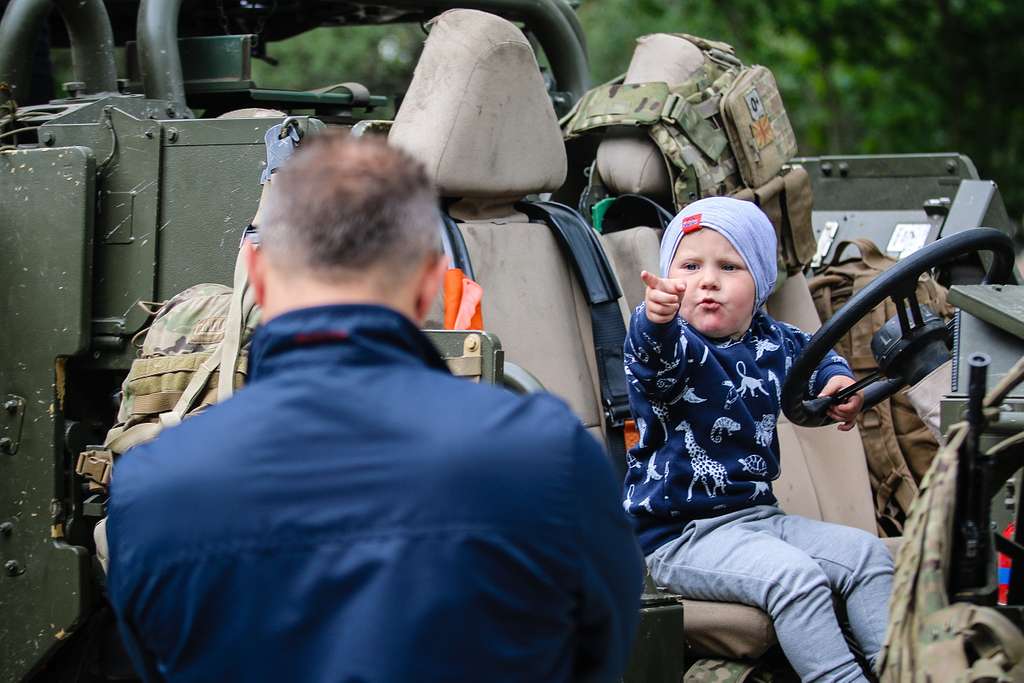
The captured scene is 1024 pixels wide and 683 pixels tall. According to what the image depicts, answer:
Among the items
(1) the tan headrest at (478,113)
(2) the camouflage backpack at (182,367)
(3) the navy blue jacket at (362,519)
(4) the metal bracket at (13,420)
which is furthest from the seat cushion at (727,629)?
(4) the metal bracket at (13,420)

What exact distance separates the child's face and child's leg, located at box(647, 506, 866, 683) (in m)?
0.42

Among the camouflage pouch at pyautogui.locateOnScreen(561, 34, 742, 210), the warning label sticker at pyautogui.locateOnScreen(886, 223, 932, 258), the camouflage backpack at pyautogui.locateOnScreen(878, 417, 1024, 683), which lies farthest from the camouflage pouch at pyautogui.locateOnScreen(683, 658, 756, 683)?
the warning label sticker at pyautogui.locateOnScreen(886, 223, 932, 258)

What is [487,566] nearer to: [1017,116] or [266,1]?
[266,1]

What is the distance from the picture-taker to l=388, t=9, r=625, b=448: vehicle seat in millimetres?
3480

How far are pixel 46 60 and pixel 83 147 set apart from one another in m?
2.10

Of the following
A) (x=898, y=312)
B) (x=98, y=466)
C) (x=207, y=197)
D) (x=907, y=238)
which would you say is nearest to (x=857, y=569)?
(x=898, y=312)

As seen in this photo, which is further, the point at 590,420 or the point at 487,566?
the point at 590,420

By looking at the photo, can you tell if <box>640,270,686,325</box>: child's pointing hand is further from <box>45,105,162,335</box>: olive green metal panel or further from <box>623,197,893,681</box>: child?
<box>45,105,162,335</box>: olive green metal panel

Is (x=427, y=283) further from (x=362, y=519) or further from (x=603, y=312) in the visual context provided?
(x=603, y=312)

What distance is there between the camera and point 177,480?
158 cm

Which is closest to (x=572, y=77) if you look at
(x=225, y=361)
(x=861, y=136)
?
(x=225, y=361)

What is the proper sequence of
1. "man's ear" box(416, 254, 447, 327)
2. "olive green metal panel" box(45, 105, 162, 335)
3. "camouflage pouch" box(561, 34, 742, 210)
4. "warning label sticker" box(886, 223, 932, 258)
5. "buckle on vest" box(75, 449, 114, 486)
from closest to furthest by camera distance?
"man's ear" box(416, 254, 447, 327) < "buckle on vest" box(75, 449, 114, 486) < "olive green metal panel" box(45, 105, 162, 335) < "camouflage pouch" box(561, 34, 742, 210) < "warning label sticker" box(886, 223, 932, 258)

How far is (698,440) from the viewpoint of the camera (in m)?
3.15

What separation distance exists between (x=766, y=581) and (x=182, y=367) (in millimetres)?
1213
